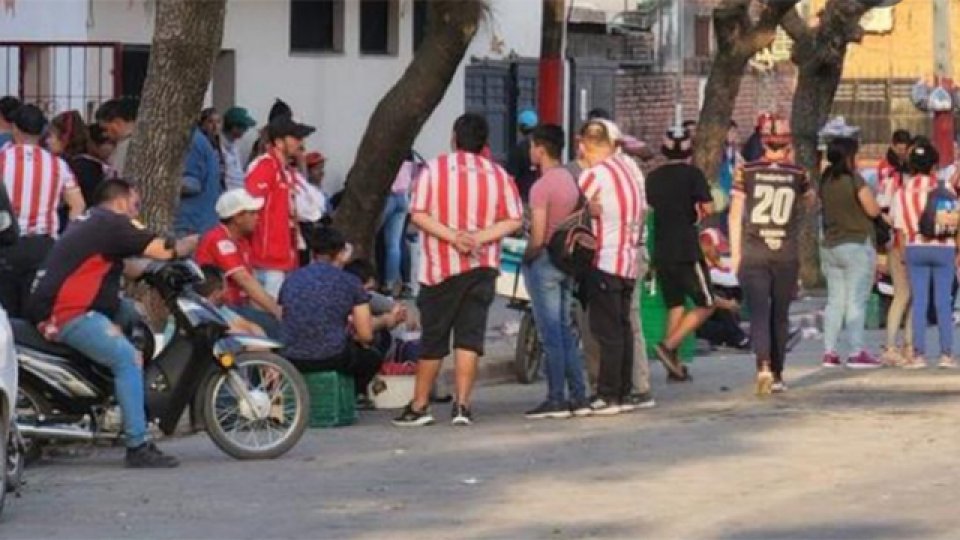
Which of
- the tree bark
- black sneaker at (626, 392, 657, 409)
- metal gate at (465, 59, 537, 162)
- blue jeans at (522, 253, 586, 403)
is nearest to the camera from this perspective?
blue jeans at (522, 253, 586, 403)

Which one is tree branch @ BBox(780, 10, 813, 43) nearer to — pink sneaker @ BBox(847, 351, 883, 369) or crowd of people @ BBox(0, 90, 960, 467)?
pink sneaker @ BBox(847, 351, 883, 369)

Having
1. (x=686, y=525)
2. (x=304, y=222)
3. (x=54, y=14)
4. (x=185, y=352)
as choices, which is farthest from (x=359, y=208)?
(x=686, y=525)

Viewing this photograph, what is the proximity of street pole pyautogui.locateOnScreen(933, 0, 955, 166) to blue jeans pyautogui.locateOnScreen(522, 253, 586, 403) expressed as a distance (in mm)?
17074

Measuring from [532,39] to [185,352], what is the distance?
18378mm

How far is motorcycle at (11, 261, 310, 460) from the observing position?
43.4 feet

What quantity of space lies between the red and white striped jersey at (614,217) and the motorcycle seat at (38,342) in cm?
408

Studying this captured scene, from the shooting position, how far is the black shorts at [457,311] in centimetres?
1535

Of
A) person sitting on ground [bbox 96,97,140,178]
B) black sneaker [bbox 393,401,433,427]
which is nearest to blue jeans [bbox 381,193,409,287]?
person sitting on ground [bbox 96,97,140,178]

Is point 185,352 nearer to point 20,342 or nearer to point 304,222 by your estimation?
point 20,342

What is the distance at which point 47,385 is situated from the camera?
43.0 feet

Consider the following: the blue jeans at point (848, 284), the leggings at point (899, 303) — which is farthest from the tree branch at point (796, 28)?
the blue jeans at point (848, 284)

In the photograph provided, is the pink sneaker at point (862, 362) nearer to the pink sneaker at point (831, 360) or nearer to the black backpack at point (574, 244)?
the pink sneaker at point (831, 360)

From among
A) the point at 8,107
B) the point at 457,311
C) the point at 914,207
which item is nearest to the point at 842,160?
→ the point at 914,207

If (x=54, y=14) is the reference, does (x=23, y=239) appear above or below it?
below
